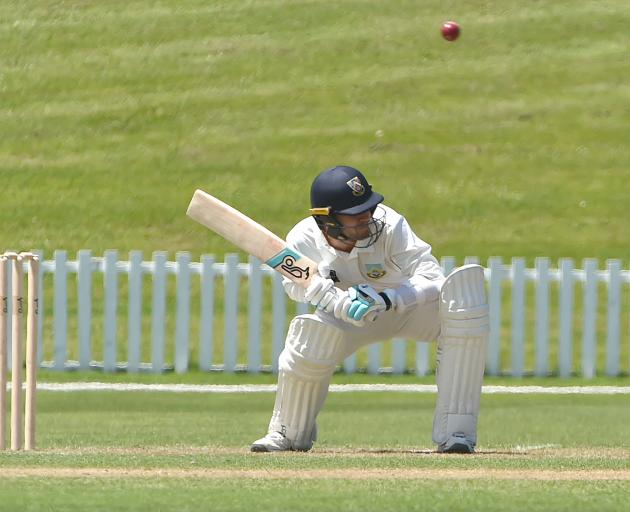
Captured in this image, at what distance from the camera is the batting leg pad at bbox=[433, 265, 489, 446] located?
7754 millimetres

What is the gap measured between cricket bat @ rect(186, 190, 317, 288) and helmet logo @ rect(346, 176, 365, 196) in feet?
1.30

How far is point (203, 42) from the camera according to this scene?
23219mm

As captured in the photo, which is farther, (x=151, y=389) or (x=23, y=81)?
(x=23, y=81)

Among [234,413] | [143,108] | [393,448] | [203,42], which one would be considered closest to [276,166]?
[143,108]

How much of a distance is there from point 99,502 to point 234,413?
5.81 m

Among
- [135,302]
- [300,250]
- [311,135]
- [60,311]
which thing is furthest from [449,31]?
[300,250]

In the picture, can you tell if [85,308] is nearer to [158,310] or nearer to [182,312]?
[158,310]

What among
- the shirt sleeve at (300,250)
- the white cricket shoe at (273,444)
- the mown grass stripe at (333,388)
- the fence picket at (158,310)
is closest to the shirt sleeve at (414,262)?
the shirt sleeve at (300,250)

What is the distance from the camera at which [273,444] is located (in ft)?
26.1

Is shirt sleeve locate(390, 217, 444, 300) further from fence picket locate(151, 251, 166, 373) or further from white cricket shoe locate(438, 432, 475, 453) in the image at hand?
fence picket locate(151, 251, 166, 373)

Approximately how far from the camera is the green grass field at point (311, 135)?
1272 centimetres

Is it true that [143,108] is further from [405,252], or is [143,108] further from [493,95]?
[405,252]

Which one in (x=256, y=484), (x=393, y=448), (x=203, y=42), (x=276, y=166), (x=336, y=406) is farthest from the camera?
(x=203, y=42)

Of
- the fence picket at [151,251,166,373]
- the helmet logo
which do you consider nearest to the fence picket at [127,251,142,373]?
the fence picket at [151,251,166,373]
